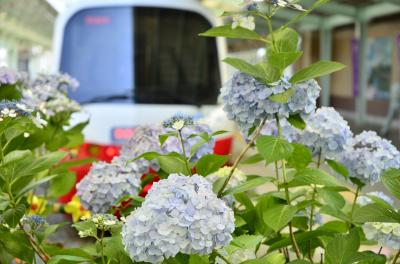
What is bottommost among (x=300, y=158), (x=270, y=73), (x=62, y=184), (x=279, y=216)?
(x=62, y=184)

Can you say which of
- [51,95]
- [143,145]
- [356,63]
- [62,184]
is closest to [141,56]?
[51,95]

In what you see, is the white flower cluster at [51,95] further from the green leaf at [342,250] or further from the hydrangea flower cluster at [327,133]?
the green leaf at [342,250]

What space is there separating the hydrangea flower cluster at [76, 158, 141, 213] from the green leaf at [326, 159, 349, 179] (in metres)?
0.53

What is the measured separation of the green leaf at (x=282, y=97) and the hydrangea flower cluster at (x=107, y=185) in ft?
1.63

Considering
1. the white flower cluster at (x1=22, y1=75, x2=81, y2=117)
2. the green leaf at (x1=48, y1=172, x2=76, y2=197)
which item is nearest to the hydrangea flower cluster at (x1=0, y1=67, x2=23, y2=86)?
the white flower cluster at (x1=22, y1=75, x2=81, y2=117)

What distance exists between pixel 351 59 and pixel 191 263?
16.1 metres

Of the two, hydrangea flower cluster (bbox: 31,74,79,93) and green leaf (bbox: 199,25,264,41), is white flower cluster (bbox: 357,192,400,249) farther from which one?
hydrangea flower cluster (bbox: 31,74,79,93)

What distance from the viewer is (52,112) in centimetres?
208

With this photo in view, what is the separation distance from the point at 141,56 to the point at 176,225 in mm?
4422

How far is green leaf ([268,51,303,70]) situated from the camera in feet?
3.94

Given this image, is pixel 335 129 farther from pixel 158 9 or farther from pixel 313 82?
pixel 158 9

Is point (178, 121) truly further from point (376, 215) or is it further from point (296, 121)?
point (376, 215)

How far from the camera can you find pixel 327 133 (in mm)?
1584

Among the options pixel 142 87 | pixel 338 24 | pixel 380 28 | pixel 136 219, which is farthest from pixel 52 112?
pixel 338 24
